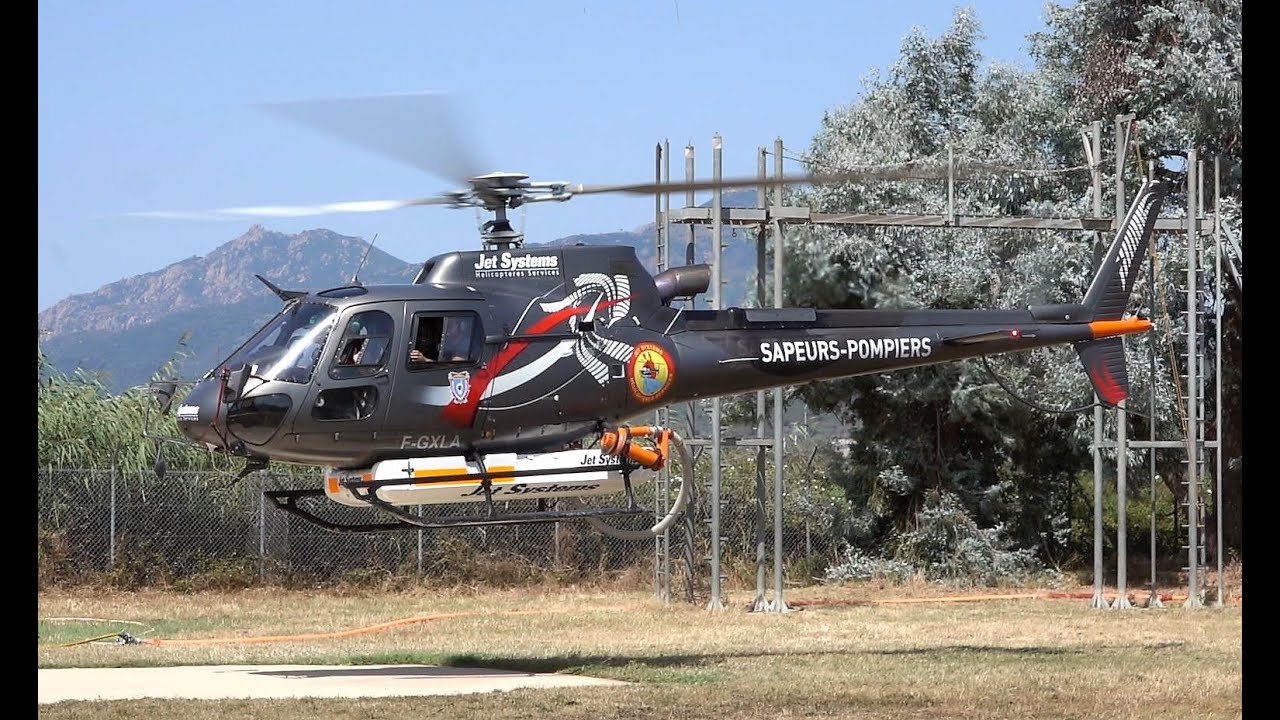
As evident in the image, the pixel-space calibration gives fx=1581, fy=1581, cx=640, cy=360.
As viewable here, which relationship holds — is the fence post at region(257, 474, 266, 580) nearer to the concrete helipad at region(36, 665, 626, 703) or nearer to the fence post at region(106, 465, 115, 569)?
the fence post at region(106, 465, 115, 569)

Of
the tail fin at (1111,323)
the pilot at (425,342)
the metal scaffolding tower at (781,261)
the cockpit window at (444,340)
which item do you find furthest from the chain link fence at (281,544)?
the pilot at (425,342)

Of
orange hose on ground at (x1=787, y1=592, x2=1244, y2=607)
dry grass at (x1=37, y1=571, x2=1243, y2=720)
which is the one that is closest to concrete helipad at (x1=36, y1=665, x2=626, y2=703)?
dry grass at (x1=37, y1=571, x2=1243, y2=720)

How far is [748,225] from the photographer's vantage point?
18.3m

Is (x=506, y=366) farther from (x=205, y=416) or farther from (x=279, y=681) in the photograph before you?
(x=279, y=681)

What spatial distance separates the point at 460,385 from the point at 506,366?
435 mm

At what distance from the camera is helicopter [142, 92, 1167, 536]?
40.6ft

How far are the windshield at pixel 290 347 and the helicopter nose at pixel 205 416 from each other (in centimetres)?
27

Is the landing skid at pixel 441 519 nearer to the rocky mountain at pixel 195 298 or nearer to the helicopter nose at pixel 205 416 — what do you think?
the helicopter nose at pixel 205 416

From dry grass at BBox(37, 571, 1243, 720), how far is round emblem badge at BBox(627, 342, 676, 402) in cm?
232

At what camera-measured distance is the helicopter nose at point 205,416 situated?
1233 cm

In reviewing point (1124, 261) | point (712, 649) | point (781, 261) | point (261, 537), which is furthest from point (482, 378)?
point (261, 537)

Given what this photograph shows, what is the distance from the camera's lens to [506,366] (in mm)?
13023
